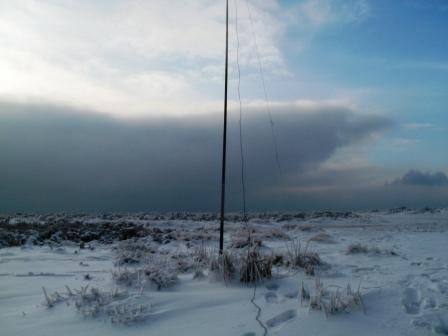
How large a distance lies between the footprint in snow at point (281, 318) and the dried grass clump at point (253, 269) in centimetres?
161

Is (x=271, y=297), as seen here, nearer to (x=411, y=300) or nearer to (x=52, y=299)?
(x=411, y=300)

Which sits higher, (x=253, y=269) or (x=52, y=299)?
(x=253, y=269)

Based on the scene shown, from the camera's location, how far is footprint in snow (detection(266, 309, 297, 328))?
15.2ft

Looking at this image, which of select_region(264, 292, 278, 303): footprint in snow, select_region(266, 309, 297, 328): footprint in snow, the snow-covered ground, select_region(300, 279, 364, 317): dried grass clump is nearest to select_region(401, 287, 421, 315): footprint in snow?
the snow-covered ground

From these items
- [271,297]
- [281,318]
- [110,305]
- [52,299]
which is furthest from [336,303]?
[52,299]

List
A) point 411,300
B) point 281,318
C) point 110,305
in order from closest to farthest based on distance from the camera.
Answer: point 281,318
point 110,305
point 411,300

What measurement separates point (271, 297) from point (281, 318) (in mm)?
1011

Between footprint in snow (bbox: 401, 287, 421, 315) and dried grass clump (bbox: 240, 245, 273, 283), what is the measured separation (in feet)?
7.32

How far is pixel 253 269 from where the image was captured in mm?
6652

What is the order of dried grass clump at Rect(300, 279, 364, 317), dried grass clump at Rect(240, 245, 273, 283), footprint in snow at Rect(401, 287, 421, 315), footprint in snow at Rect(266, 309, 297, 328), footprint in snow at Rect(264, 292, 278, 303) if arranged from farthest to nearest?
dried grass clump at Rect(240, 245, 273, 283) < footprint in snow at Rect(264, 292, 278, 303) < footprint in snow at Rect(401, 287, 421, 315) < dried grass clump at Rect(300, 279, 364, 317) < footprint in snow at Rect(266, 309, 297, 328)

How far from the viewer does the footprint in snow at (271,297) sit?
560 centimetres

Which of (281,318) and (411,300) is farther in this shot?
(411,300)

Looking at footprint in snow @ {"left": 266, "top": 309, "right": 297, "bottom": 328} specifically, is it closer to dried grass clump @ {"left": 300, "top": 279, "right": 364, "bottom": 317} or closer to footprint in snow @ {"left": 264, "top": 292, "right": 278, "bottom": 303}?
dried grass clump @ {"left": 300, "top": 279, "right": 364, "bottom": 317}

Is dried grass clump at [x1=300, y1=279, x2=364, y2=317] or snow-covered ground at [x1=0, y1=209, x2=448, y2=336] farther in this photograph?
dried grass clump at [x1=300, y1=279, x2=364, y2=317]
